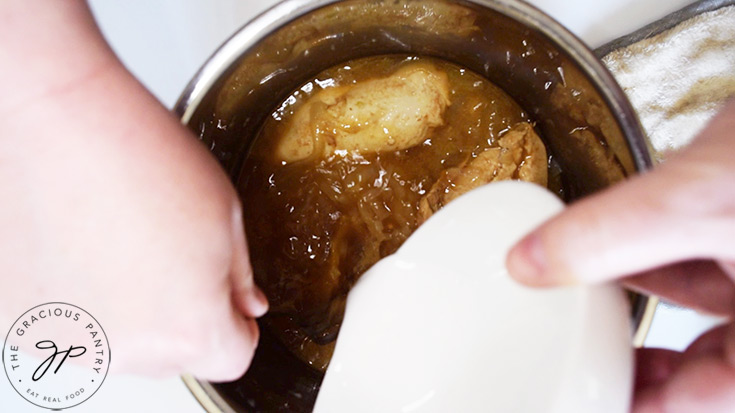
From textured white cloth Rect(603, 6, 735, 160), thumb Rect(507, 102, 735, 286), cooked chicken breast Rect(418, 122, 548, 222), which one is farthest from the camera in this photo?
textured white cloth Rect(603, 6, 735, 160)

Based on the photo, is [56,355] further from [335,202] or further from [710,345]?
[710,345]

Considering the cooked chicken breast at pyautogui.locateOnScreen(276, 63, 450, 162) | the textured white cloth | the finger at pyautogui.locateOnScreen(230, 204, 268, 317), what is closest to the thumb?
the finger at pyautogui.locateOnScreen(230, 204, 268, 317)

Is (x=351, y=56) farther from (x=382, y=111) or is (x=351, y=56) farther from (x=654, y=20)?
(x=654, y=20)

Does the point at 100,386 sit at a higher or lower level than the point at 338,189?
lower

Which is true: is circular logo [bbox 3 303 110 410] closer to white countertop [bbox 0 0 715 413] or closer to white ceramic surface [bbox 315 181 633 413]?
white ceramic surface [bbox 315 181 633 413]

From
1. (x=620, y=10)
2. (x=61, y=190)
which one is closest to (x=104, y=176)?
(x=61, y=190)

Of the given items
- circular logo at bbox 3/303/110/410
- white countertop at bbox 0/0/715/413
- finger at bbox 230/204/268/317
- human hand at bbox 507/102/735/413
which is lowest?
circular logo at bbox 3/303/110/410
